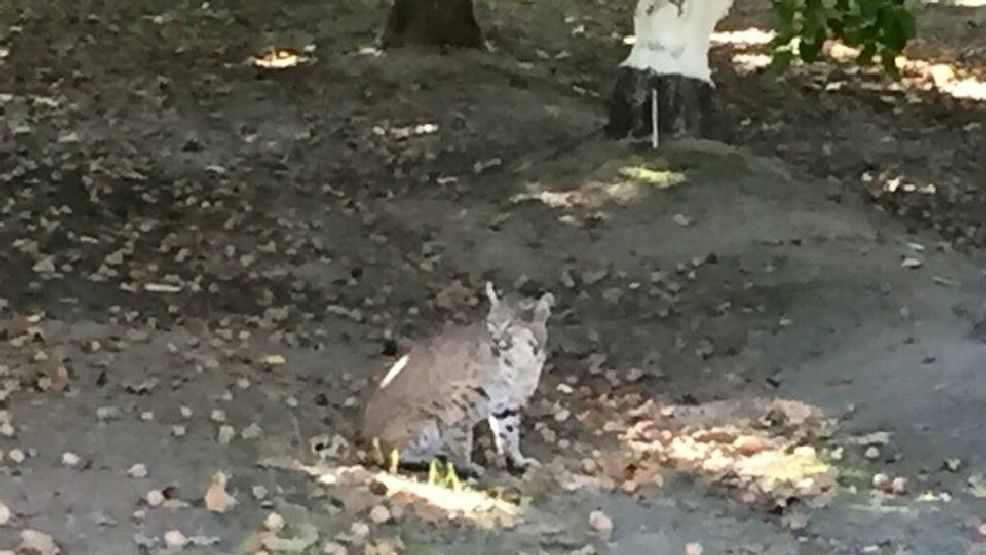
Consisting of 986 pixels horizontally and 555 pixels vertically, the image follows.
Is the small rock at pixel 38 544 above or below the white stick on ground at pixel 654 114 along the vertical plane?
above

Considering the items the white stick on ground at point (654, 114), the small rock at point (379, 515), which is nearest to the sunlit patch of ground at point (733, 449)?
the small rock at point (379, 515)

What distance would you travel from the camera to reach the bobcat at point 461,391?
18.0 feet

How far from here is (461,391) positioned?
555 cm

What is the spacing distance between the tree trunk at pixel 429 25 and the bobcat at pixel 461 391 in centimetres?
859

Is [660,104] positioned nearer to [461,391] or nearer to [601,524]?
[461,391]

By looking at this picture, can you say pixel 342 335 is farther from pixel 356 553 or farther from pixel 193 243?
pixel 356 553

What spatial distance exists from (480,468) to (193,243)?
13.0ft

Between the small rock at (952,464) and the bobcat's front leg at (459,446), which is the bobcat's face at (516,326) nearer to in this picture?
the bobcat's front leg at (459,446)

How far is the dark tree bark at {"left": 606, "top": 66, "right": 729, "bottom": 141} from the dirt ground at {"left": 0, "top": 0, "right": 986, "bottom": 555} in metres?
0.28

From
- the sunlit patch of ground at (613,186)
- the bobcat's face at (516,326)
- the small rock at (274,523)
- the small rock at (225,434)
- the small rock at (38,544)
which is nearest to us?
the small rock at (38,544)

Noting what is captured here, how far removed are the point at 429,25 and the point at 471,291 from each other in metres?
6.00

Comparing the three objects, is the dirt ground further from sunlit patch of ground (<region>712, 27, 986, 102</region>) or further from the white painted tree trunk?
the white painted tree trunk

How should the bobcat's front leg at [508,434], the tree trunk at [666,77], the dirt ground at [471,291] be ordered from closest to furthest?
1. the dirt ground at [471,291]
2. the bobcat's front leg at [508,434]
3. the tree trunk at [666,77]

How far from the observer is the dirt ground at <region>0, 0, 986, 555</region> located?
5.33 meters
